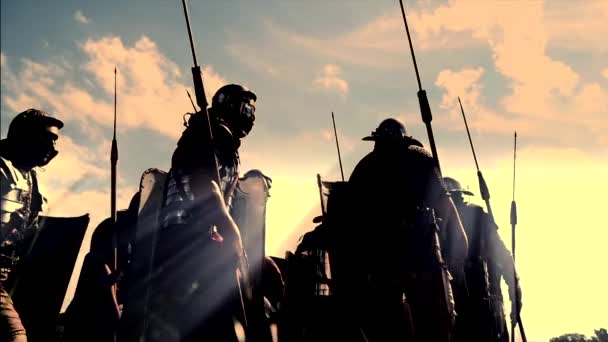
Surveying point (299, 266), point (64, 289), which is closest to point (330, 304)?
point (299, 266)

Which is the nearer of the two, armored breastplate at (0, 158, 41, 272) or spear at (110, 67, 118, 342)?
armored breastplate at (0, 158, 41, 272)

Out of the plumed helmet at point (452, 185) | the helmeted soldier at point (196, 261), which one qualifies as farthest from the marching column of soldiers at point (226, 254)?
the plumed helmet at point (452, 185)

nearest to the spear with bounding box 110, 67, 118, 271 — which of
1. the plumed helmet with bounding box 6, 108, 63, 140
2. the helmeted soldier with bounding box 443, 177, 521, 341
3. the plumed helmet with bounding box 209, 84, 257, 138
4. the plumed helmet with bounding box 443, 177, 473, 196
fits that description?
the plumed helmet with bounding box 6, 108, 63, 140

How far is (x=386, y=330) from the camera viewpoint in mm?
4289

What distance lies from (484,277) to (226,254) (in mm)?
5371

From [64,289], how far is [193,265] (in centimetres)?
249

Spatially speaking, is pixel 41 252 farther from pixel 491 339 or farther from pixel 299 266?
pixel 491 339

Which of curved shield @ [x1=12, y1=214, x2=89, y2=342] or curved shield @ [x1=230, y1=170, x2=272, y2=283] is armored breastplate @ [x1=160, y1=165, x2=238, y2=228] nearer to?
curved shield @ [x1=230, y1=170, x2=272, y2=283]

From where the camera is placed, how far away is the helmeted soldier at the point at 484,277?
23.2 feet

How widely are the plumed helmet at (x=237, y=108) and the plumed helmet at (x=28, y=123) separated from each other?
1.62 meters

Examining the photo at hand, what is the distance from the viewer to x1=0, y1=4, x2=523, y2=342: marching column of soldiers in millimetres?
3291

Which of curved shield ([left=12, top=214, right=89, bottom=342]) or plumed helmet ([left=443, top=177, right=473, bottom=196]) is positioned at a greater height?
plumed helmet ([left=443, top=177, right=473, bottom=196])

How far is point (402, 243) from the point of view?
4.42 metres

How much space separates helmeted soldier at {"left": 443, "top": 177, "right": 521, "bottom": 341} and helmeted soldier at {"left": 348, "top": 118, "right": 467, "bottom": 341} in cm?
280
